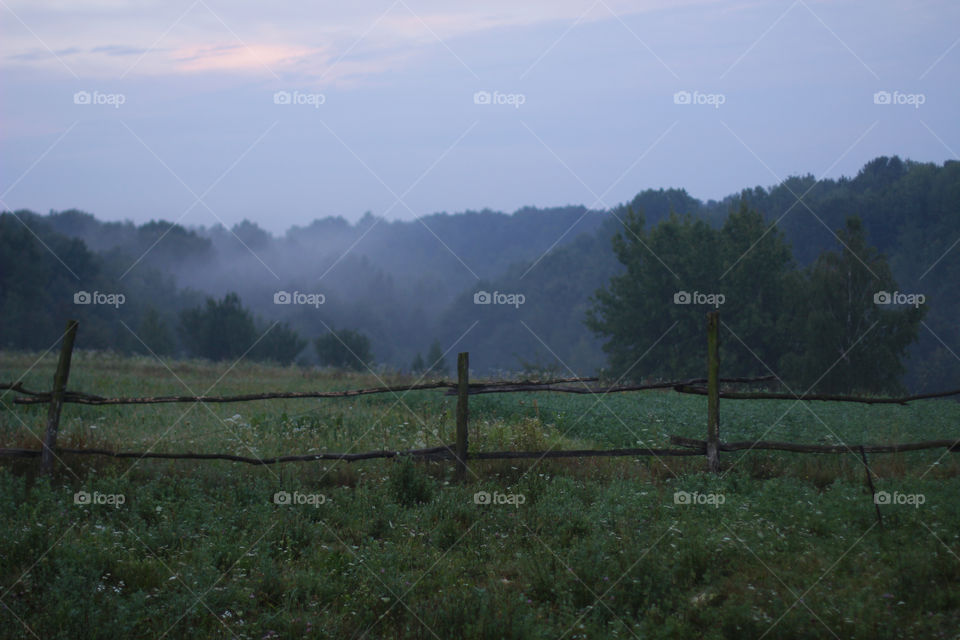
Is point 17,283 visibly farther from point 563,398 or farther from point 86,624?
point 86,624

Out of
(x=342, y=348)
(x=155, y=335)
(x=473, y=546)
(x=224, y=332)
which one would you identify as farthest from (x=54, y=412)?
(x=155, y=335)

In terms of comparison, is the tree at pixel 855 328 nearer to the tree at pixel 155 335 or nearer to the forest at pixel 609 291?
the forest at pixel 609 291

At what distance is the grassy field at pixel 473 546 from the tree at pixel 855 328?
26.3 meters

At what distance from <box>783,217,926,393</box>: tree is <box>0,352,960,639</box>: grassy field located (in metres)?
26.3

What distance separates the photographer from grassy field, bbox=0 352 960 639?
5.24m

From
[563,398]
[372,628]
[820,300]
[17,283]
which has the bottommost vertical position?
[372,628]

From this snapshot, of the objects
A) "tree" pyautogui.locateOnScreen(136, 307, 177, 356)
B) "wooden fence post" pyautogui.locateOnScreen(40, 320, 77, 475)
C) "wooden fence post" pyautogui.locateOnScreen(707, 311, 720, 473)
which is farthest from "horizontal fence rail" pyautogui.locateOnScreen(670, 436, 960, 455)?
"tree" pyautogui.locateOnScreen(136, 307, 177, 356)

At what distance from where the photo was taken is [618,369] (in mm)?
42688

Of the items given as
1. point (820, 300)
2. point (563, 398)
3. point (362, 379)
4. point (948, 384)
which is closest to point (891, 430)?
point (563, 398)

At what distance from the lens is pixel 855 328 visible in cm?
3488

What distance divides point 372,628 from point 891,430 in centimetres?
1083

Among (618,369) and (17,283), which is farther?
(17,283)

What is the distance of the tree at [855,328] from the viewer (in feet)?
113

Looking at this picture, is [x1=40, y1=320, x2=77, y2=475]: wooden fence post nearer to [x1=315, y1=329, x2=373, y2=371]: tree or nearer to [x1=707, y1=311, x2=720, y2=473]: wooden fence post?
[x1=707, y1=311, x2=720, y2=473]: wooden fence post
